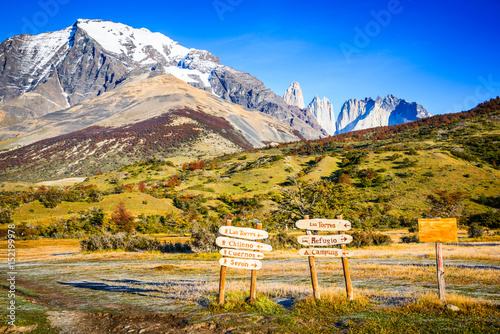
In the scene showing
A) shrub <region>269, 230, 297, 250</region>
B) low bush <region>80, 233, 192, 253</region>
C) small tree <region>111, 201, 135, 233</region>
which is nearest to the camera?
low bush <region>80, 233, 192, 253</region>

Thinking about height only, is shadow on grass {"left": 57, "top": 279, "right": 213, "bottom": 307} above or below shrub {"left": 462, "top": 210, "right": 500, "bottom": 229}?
above

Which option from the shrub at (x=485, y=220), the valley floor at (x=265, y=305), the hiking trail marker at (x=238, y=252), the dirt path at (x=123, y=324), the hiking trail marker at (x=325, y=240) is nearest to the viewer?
the valley floor at (x=265, y=305)

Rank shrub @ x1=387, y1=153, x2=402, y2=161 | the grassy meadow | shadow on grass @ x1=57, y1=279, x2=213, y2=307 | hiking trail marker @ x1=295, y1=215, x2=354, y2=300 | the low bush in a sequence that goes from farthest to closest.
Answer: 1. shrub @ x1=387, y1=153, x2=402, y2=161
2. the low bush
3. shadow on grass @ x1=57, y1=279, x2=213, y2=307
4. hiking trail marker @ x1=295, y1=215, x2=354, y2=300
5. the grassy meadow

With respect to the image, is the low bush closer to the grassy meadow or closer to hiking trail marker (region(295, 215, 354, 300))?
the grassy meadow

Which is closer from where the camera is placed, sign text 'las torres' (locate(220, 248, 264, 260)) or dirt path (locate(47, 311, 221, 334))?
dirt path (locate(47, 311, 221, 334))

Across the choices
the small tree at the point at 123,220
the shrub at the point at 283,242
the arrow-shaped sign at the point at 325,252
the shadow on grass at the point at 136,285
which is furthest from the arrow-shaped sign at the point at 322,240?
the small tree at the point at 123,220

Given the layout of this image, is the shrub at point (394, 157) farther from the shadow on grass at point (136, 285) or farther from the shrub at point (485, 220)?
the shadow on grass at point (136, 285)

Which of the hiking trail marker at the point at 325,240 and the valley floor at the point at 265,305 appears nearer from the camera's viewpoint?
the valley floor at the point at 265,305

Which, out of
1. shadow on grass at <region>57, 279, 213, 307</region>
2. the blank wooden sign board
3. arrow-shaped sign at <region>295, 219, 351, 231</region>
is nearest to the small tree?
shadow on grass at <region>57, 279, 213, 307</region>

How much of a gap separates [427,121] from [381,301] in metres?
152

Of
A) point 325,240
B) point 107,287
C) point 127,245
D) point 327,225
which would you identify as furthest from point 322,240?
point 127,245

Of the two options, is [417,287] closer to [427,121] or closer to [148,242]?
[148,242]

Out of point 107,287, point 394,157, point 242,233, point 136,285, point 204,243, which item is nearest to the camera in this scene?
point 242,233

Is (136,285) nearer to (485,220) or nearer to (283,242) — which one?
(283,242)
